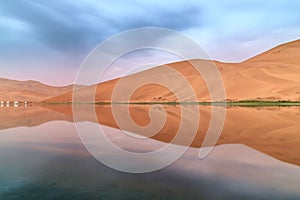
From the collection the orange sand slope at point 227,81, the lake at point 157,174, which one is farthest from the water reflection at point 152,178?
the orange sand slope at point 227,81

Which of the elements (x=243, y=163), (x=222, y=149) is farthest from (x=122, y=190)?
(x=222, y=149)

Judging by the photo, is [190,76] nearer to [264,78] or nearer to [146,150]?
[264,78]

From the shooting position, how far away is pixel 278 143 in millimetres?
11844

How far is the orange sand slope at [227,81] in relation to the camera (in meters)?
71.6

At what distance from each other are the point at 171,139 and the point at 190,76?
94.4 meters

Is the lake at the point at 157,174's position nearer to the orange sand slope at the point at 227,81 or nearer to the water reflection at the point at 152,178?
the water reflection at the point at 152,178

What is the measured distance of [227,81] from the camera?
8869 cm

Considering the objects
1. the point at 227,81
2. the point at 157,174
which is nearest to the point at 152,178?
the point at 157,174

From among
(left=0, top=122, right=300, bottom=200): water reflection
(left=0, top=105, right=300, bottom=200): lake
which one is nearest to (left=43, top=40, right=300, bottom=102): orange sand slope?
(left=0, top=105, right=300, bottom=200): lake

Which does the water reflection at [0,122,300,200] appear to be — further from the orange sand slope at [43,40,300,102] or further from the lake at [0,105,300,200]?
the orange sand slope at [43,40,300,102]

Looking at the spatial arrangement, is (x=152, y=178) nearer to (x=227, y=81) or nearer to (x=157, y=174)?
(x=157, y=174)

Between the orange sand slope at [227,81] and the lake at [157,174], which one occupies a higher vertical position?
the orange sand slope at [227,81]

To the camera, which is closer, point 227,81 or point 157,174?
point 157,174

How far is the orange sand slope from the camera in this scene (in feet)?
235
